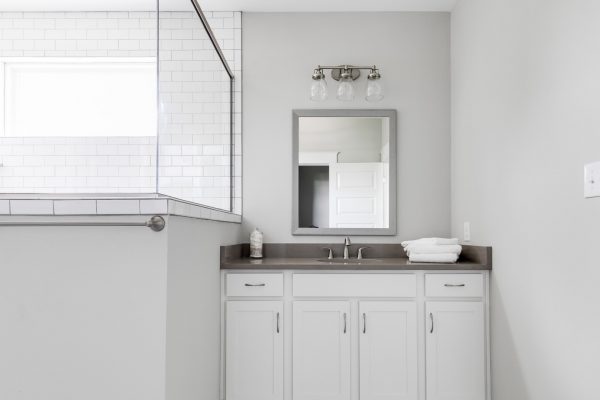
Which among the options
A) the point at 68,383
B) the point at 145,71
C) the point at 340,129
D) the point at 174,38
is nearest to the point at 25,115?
the point at 145,71

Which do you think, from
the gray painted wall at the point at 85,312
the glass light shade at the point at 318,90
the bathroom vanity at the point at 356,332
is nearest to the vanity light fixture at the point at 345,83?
the glass light shade at the point at 318,90

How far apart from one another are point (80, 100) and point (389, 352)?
110 inches

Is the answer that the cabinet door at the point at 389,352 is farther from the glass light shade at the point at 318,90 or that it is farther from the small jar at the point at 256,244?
the glass light shade at the point at 318,90

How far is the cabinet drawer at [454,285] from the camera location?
2.70m

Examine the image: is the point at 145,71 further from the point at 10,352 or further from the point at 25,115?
the point at 10,352

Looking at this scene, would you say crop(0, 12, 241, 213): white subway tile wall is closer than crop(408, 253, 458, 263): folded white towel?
No

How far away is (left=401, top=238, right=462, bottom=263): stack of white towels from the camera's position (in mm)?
2840

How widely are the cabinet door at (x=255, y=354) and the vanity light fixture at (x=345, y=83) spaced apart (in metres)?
1.39

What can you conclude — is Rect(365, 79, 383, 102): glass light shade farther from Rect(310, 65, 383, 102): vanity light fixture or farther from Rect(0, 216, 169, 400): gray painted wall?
Rect(0, 216, 169, 400): gray painted wall

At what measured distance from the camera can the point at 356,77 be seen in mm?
3346

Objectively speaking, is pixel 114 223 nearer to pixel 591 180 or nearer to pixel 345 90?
pixel 591 180

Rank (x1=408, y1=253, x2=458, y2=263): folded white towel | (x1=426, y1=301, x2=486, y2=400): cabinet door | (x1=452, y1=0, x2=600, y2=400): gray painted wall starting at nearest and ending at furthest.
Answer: (x1=452, y1=0, x2=600, y2=400): gray painted wall < (x1=426, y1=301, x2=486, y2=400): cabinet door < (x1=408, y1=253, x2=458, y2=263): folded white towel

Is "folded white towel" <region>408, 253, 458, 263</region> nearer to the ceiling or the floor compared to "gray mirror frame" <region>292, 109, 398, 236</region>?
nearer to the floor

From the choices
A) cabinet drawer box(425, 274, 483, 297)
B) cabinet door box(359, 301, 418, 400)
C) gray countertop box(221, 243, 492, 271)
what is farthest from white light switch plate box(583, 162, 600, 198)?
cabinet door box(359, 301, 418, 400)
